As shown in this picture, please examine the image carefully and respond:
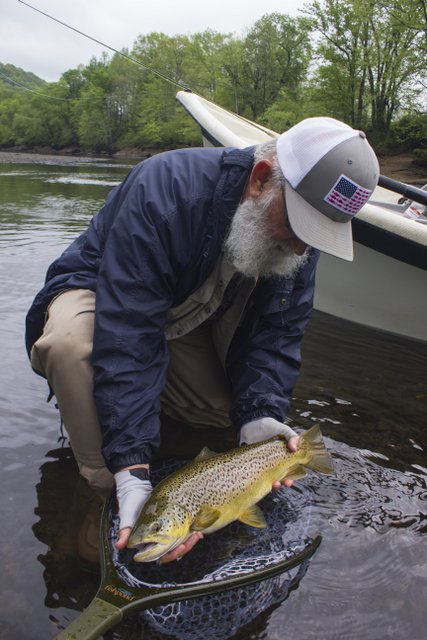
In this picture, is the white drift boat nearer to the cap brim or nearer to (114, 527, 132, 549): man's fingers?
the cap brim

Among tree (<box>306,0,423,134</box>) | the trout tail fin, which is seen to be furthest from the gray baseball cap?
tree (<box>306,0,423,134</box>)

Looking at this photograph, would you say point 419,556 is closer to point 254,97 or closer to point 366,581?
point 366,581

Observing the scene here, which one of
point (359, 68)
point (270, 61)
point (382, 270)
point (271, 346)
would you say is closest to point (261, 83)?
point (270, 61)

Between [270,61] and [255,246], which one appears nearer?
[255,246]

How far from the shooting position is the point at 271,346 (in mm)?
3209

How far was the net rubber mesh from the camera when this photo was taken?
2.27 meters

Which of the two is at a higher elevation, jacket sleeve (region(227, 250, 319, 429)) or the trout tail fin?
jacket sleeve (region(227, 250, 319, 429))

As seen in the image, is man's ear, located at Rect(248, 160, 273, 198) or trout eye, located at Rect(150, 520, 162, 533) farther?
man's ear, located at Rect(248, 160, 273, 198)

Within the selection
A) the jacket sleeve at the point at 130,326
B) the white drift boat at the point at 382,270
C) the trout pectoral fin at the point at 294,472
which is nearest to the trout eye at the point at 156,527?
the jacket sleeve at the point at 130,326

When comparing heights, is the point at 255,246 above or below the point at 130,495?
above

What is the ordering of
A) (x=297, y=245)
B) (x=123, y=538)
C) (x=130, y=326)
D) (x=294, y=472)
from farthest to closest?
(x=294, y=472)
(x=297, y=245)
(x=130, y=326)
(x=123, y=538)

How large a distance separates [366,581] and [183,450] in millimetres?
1374

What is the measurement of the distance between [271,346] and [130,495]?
4.00 ft

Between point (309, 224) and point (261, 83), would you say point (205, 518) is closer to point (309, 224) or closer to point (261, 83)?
point (309, 224)
